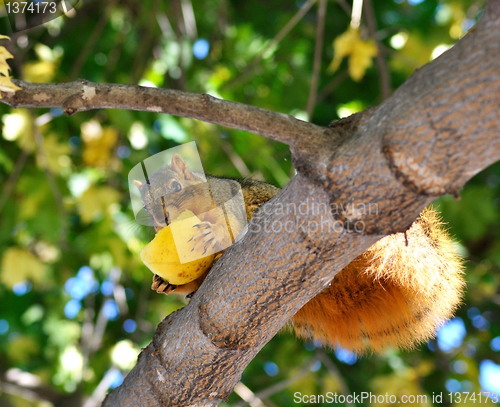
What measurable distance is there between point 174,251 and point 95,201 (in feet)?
4.41

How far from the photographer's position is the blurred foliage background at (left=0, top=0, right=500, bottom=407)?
223cm

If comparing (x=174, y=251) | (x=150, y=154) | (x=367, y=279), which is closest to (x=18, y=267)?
(x=150, y=154)

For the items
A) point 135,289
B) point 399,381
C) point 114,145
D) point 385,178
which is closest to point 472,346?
point 399,381

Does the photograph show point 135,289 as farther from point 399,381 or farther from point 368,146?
point 368,146

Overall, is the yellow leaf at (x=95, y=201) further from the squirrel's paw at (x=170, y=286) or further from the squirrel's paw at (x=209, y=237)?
the squirrel's paw at (x=209, y=237)

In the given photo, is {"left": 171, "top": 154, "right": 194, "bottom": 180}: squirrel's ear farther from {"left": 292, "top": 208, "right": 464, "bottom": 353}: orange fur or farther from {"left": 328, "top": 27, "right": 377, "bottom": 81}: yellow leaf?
{"left": 328, "top": 27, "right": 377, "bottom": 81}: yellow leaf

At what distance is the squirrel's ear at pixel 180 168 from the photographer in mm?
1254

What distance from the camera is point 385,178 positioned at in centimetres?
72

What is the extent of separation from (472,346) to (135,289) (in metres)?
2.35

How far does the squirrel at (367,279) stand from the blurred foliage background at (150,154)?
81 cm

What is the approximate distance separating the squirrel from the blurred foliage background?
0.81 meters

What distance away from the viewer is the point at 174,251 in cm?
104

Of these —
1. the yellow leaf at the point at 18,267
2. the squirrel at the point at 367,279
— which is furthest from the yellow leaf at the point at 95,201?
the squirrel at the point at 367,279

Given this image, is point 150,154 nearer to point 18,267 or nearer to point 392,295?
point 18,267
